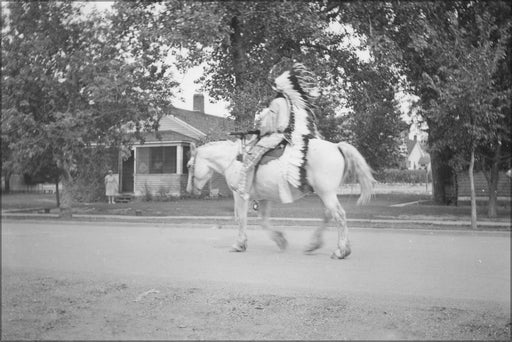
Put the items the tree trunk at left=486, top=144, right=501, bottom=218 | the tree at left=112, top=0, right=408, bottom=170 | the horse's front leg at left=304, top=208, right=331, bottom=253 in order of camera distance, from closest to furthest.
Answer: the tree at left=112, top=0, right=408, bottom=170
the horse's front leg at left=304, top=208, right=331, bottom=253
the tree trunk at left=486, top=144, right=501, bottom=218

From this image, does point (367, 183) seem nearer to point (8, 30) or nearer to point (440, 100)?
point (440, 100)

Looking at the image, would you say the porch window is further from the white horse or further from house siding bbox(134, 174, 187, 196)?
the white horse

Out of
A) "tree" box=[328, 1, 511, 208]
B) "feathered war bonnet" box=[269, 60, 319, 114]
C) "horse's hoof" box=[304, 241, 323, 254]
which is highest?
"tree" box=[328, 1, 511, 208]

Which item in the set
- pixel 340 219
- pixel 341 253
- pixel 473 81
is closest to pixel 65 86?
pixel 340 219

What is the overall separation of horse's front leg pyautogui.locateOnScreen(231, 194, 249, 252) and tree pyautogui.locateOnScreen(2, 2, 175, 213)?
629 mm

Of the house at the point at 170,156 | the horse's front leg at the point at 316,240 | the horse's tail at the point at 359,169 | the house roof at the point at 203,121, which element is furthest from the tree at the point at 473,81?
the house at the point at 170,156

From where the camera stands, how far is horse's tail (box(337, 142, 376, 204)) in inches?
92.9

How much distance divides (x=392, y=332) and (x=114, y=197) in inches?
73.1

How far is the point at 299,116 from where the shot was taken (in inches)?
94.9

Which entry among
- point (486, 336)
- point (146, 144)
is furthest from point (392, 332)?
point (146, 144)

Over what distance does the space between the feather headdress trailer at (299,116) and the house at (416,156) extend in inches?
19.5

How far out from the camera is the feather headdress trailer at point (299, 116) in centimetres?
233

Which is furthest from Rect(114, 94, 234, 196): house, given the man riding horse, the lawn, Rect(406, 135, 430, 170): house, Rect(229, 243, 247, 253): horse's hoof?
Rect(406, 135, 430, 170): house

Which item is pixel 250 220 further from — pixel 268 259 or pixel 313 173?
pixel 313 173
